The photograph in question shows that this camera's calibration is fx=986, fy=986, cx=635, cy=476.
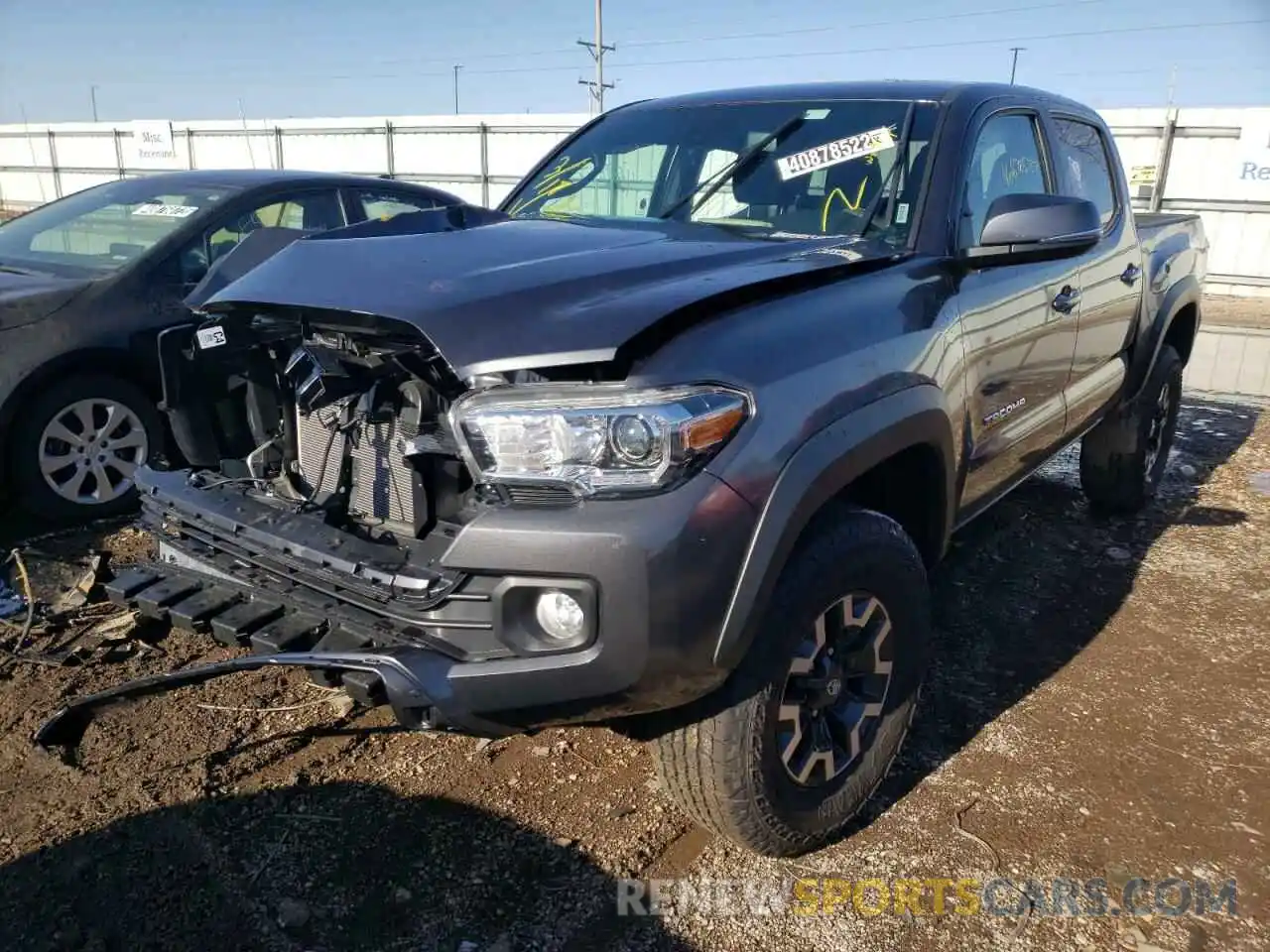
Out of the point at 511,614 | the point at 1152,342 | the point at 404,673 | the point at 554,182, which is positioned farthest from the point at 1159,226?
the point at 404,673

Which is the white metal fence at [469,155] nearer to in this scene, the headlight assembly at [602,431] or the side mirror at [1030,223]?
the side mirror at [1030,223]

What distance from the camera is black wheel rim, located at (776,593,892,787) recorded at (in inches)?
92.0

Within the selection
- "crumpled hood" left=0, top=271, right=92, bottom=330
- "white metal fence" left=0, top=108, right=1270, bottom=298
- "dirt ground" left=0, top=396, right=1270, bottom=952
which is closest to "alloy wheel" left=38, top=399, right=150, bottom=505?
"crumpled hood" left=0, top=271, right=92, bottom=330

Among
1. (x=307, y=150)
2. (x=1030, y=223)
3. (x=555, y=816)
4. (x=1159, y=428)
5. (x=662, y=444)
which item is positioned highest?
(x=307, y=150)

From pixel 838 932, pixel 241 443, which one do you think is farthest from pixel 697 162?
pixel 838 932

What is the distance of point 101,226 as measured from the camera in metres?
5.12

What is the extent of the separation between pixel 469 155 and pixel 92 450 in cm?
1805

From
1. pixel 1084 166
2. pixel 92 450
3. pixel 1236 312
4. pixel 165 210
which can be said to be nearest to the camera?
pixel 1084 166

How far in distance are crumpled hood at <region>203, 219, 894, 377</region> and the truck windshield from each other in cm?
22

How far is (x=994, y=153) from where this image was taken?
3.38 metres

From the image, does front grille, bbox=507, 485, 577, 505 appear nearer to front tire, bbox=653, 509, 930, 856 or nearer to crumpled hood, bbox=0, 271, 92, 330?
front tire, bbox=653, 509, 930, 856

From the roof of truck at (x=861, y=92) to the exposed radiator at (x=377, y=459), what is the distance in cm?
192

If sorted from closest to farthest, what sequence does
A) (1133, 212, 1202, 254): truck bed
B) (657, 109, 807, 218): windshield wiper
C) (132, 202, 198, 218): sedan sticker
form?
(657, 109, 807, 218): windshield wiper, (1133, 212, 1202, 254): truck bed, (132, 202, 198, 218): sedan sticker

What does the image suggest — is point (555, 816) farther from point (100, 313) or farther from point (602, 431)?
point (100, 313)
